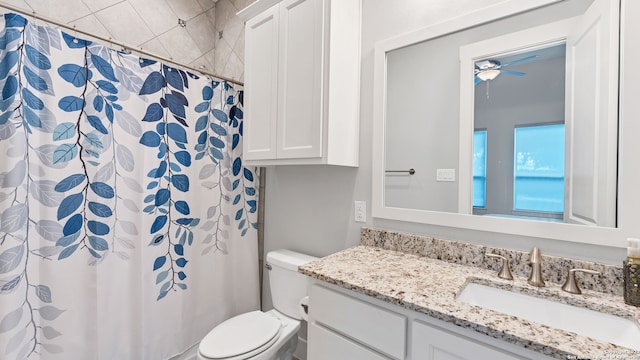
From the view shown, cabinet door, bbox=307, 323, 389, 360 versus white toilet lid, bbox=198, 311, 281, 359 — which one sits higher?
cabinet door, bbox=307, 323, 389, 360

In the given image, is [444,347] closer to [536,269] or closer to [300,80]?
[536,269]

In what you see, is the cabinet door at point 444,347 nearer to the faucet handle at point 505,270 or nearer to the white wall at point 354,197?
the faucet handle at point 505,270

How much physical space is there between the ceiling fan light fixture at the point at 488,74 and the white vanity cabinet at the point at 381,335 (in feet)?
3.26

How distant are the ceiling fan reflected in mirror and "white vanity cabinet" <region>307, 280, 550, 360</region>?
3.25 ft

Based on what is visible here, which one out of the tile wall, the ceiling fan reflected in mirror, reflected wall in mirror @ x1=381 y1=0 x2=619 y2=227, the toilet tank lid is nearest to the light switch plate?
reflected wall in mirror @ x1=381 y1=0 x2=619 y2=227

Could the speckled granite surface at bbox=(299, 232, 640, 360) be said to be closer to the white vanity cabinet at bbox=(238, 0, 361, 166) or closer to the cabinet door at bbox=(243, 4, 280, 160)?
the white vanity cabinet at bbox=(238, 0, 361, 166)

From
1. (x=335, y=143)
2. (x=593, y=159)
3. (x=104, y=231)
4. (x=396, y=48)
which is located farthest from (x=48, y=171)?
(x=593, y=159)

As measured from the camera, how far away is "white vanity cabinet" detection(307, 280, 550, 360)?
2.41 feet

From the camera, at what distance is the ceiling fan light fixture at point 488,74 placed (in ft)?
3.81

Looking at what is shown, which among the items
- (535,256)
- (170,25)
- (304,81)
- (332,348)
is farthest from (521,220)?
(170,25)

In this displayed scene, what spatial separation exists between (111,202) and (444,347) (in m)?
1.57

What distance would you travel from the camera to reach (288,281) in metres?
1.60

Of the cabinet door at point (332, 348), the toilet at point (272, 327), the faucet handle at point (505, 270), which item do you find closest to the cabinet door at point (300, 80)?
the toilet at point (272, 327)

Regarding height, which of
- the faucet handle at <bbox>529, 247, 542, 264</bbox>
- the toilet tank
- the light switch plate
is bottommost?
the toilet tank
